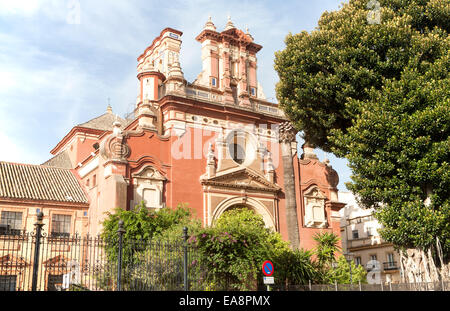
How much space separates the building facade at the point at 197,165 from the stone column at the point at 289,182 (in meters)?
0.07

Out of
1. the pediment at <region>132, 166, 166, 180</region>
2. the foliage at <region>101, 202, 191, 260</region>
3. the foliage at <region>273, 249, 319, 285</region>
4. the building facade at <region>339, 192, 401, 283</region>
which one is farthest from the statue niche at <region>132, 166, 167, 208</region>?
the building facade at <region>339, 192, 401, 283</region>

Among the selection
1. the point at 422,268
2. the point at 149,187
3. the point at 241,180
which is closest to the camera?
the point at 422,268

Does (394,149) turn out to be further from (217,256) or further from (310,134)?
(217,256)

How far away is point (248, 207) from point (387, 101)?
12335mm

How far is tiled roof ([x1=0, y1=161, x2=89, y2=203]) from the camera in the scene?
2500 centimetres

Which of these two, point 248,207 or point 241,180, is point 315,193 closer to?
point 248,207

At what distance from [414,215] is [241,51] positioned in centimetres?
1881

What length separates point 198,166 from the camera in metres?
27.1

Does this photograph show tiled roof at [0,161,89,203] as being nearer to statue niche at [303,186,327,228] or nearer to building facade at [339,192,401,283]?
statue niche at [303,186,327,228]

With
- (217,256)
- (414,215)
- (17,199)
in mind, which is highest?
(17,199)

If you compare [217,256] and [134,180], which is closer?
[217,256]

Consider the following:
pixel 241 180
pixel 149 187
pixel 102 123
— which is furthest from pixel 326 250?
pixel 102 123
